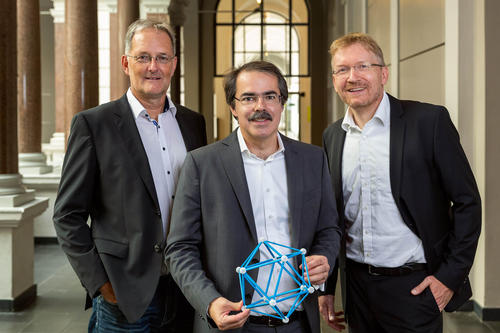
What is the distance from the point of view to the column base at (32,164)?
368 inches

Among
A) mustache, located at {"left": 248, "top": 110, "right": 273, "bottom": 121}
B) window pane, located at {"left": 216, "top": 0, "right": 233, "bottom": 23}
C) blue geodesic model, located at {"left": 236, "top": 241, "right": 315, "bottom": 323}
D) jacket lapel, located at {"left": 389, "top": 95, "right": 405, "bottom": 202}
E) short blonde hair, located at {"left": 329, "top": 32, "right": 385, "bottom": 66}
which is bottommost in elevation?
blue geodesic model, located at {"left": 236, "top": 241, "right": 315, "bottom": 323}

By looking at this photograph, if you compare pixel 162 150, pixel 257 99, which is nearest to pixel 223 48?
pixel 162 150

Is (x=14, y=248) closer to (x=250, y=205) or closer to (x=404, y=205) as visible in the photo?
(x=250, y=205)

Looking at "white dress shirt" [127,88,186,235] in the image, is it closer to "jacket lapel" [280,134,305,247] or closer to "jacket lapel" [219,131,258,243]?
"jacket lapel" [219,131,258,243]

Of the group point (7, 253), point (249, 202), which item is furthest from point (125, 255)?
point (7, 253)

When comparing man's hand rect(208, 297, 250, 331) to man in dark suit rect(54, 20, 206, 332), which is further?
man in dark suit rect(54, 20, 206, 332)

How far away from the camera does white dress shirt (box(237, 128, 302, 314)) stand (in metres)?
2.20

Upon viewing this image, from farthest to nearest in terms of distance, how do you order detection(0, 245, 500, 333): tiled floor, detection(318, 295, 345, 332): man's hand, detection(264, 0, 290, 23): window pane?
1. detection(264, 0, 290, 23): window pane
2. detection(0, 245, 500, 333): tiled floor
3. detection(318, 295, 345, 332): man's hand

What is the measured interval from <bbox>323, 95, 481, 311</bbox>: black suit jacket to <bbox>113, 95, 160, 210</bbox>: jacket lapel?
116 centimetres

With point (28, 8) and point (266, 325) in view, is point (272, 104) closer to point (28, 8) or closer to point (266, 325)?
point (266, 325)

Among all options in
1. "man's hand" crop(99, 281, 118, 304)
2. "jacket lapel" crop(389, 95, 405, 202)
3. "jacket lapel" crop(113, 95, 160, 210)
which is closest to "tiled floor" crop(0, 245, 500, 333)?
"jacket lapel" crop(389, 95, 405, 202)

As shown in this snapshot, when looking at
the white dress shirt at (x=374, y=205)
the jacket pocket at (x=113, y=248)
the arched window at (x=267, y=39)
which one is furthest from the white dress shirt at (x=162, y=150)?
the arched window at (x=267, y=39)

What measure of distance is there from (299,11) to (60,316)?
59.0 feet

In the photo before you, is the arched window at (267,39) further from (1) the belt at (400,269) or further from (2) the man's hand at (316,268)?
(2) the man's hand at (316,268)
